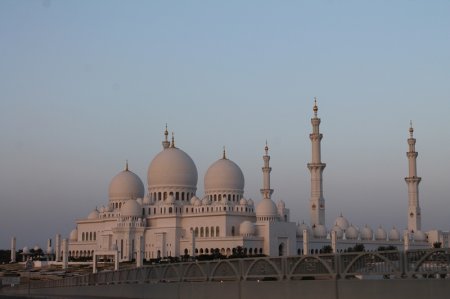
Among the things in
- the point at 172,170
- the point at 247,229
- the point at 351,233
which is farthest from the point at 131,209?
the point at 351,233

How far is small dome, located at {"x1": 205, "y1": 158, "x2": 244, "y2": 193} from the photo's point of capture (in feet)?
306

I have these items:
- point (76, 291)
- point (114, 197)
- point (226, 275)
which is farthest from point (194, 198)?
point (226, 275)

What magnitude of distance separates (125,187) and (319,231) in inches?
1039

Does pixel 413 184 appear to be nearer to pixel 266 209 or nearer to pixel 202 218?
pixel 266 209

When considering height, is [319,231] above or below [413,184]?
below

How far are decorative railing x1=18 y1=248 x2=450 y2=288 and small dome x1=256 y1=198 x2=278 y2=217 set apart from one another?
60835 mm

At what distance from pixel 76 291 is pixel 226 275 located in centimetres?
1460

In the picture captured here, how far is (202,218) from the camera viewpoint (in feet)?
292

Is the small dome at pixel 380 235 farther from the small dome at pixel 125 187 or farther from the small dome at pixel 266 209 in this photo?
the small dome at pixel 125 187

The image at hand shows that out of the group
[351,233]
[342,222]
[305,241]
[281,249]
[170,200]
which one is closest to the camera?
[305,241]

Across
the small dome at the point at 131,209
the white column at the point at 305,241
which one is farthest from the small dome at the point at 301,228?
the small dome at the point at 131,209

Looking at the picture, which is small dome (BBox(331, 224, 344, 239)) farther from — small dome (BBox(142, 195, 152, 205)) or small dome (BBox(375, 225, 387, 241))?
small dome (BBox(142, 195, 152, 205))

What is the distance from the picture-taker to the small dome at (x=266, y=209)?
293ft

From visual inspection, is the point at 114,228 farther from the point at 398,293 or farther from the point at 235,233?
the point at 398,293
